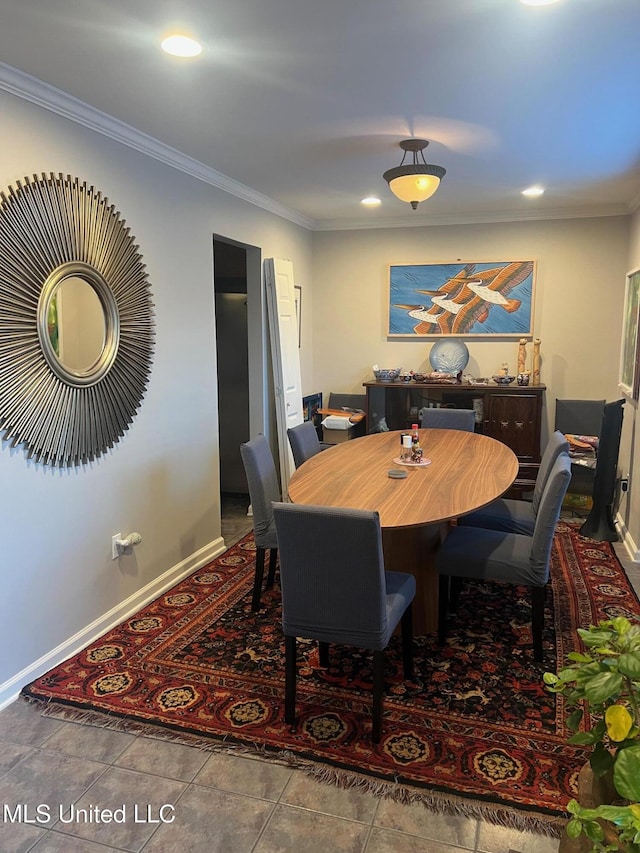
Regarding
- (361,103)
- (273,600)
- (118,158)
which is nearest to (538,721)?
(273,600)

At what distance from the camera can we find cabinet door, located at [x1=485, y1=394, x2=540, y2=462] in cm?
498

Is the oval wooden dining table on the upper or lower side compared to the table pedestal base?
upper

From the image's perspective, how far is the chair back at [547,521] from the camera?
250 centimetres

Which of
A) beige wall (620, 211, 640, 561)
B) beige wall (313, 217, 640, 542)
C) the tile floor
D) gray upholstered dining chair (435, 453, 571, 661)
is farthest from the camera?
beige wall (313, 217, 640, 542)

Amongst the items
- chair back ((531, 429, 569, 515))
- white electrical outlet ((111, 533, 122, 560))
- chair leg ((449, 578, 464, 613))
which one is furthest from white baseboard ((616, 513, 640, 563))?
white electrical outlet ((111, 533, 122, 560))

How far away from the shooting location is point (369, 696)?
245 cm

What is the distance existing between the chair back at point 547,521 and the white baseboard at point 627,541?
161cm

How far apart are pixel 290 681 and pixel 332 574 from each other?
48cm

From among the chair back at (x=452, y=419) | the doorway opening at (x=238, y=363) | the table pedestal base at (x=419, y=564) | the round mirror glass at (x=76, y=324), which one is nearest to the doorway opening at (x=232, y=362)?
the doorway opening at (x=238, y=363)

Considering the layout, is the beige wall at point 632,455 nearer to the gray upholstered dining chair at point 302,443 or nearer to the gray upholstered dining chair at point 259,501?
the gray upholstered dining chair at point 302,443

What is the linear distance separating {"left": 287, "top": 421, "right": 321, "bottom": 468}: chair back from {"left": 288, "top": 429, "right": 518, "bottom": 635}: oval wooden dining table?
0.24 metres

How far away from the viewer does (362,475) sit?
3.01 m

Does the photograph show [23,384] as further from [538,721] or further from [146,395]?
[538,721]

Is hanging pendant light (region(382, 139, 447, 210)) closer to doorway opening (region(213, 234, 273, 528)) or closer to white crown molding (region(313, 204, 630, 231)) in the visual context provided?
doorway opening (region(213, 234, 273, 528))
